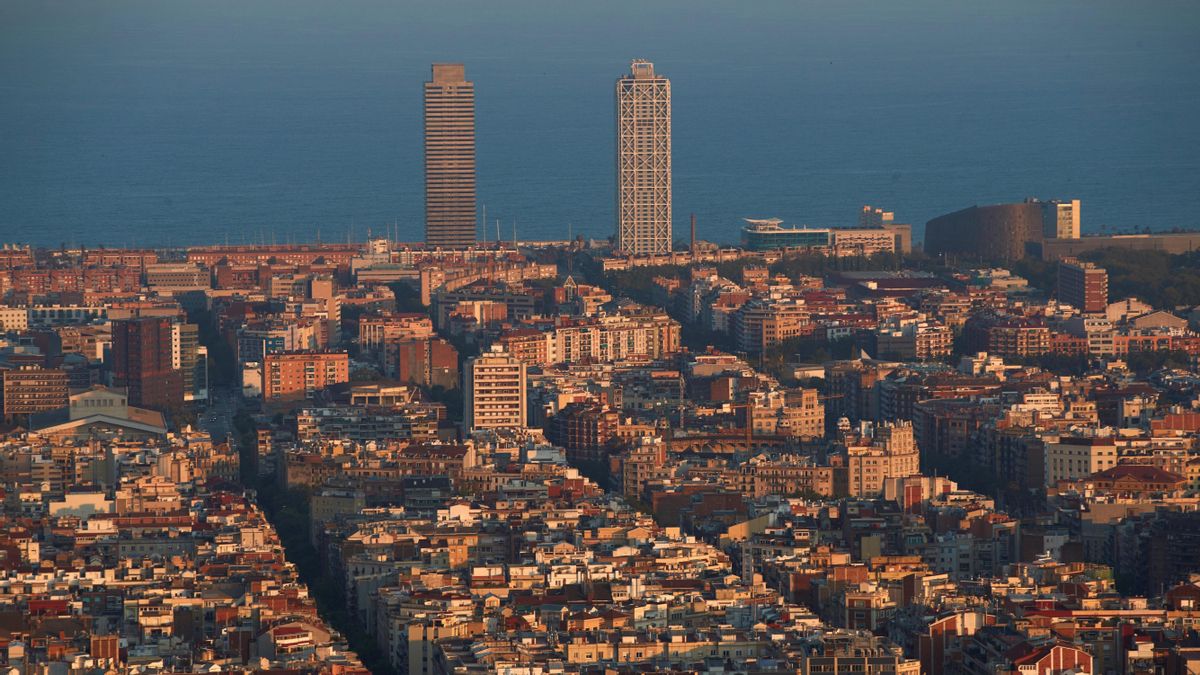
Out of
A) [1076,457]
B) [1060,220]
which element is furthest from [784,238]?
[1076,457]

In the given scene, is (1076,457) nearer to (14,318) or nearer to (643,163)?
(14,318)

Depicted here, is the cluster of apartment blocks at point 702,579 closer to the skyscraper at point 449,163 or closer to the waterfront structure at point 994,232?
the waterfront structure at point 994,232

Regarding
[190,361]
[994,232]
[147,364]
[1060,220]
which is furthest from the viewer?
[1060,220]

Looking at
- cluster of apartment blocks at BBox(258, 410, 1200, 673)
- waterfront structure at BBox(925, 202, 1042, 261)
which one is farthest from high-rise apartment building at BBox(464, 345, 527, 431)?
waterfront structure at BBox(925, 202, 1042, 261)

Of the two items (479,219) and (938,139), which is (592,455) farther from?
(938,139)

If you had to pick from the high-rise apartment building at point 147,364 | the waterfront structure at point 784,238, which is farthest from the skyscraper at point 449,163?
the high-rise apartment building at point 147,364

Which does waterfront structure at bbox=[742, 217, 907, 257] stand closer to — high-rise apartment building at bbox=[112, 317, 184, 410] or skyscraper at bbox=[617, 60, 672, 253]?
skyscraper at bbox=[617, 60, 672, 253]

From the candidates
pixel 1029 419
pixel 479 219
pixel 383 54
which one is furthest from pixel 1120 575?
pixel 383 54
